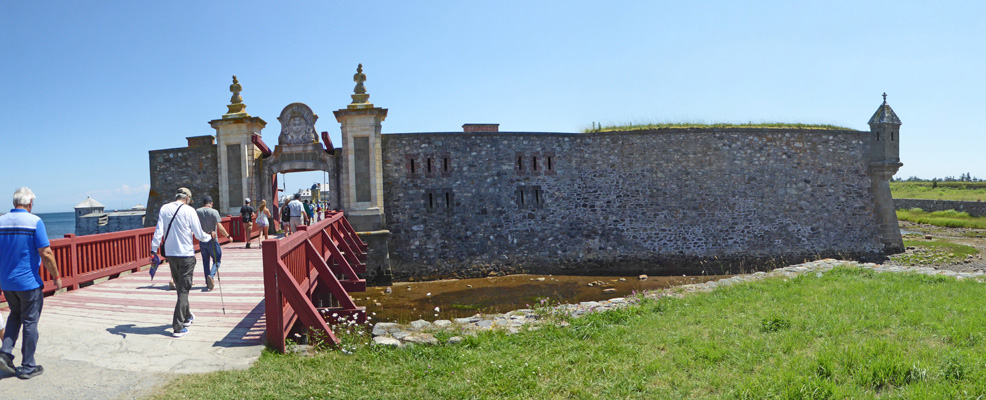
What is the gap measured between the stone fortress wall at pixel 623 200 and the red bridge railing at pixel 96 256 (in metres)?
7.37

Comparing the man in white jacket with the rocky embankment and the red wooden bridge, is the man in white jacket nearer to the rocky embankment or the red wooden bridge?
the red wooden bridge

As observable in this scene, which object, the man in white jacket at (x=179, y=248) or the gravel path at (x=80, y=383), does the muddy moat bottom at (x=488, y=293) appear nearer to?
the man in white jacket at (x=179, y=248)

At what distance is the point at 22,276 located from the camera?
4051 millimetres

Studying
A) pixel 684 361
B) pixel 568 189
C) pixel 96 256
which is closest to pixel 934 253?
pixel 568 189

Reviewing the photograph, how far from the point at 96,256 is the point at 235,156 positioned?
25.2ft

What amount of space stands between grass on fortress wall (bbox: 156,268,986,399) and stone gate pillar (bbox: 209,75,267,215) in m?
11.9

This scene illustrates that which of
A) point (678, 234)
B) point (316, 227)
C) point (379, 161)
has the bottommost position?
point (678, 234)

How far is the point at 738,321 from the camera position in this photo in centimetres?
590

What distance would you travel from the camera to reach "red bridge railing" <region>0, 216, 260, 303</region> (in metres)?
7.04

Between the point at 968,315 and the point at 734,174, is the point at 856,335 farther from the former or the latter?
the point at 734,174

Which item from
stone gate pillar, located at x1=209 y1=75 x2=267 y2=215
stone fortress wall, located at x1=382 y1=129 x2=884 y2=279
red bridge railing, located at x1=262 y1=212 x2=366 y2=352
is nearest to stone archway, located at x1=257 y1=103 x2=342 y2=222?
stone gate pillar, located at x1=209 y1=75 x2=267 y2=215

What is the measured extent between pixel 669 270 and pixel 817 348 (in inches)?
474

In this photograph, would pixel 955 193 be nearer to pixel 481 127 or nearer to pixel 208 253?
pixel 481 127

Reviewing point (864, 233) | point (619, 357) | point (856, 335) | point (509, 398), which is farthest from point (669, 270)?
point (509, 398)
